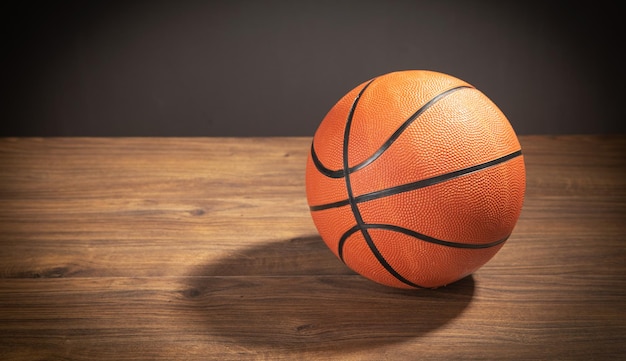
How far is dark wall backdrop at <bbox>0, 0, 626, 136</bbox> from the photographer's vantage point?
3.10 metres

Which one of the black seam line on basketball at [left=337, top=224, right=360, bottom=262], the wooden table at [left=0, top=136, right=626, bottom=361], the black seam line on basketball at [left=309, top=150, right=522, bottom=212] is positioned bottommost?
the wooden table at [left=0, top=136, right=626, bottom=361]

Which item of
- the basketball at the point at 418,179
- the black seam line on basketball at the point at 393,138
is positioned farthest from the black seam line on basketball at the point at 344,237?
the black seam line on basketball at the point at 393,138

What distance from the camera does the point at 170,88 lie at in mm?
3236

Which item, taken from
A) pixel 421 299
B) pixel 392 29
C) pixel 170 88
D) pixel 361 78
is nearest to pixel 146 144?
pixel 170 88

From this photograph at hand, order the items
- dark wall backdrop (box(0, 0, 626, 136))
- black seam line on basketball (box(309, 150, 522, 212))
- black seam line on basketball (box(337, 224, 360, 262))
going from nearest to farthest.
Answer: black seam line on basketball (box(309, 150, 522, 212)) < black seam line on basketball (box(337, 224, 360, 262)) < dark wall backdrop (box(0, 0, 626, 136))

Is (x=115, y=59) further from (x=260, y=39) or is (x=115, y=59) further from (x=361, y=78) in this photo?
(x=361, y=78)

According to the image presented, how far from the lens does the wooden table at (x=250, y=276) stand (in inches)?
72.2

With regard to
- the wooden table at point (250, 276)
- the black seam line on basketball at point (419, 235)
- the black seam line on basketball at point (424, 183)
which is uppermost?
the black seam line on basketball at point (424, 183)

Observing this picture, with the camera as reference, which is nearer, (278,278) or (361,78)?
(278,278)

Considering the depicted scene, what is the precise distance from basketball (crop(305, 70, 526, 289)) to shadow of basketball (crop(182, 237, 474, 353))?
0.36ft

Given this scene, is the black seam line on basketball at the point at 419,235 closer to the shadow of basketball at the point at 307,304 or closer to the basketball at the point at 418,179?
the basketball at the point at 418,179

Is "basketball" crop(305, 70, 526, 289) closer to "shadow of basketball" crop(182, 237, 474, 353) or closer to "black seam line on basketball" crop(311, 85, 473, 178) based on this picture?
"black seam line on basketball" crop(311, 85, 473, 178)

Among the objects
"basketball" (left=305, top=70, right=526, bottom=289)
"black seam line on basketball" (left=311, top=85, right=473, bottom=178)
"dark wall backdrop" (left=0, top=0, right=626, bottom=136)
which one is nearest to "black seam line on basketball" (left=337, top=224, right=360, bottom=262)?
"basketball" (left=305, top=70, right=526, bottom=289)

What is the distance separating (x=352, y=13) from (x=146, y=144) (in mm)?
1124
